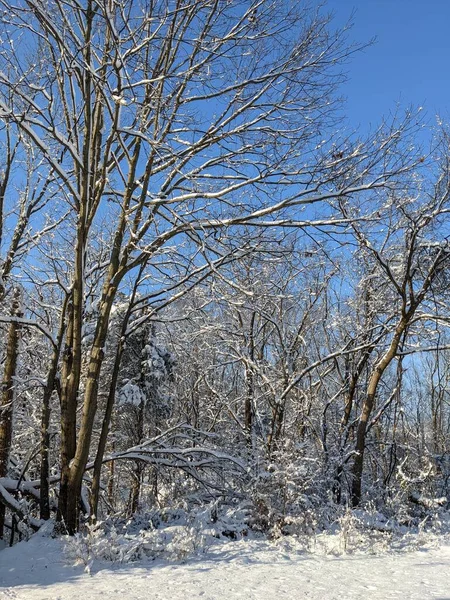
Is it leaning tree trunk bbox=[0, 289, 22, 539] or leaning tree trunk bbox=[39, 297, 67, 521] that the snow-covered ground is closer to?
leaning tree trunk bbox=[39, 297, 67, 521]

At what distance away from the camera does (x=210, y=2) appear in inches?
252

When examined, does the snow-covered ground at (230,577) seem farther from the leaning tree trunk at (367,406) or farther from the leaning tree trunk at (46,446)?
the leaning tree trunk at (367,406)

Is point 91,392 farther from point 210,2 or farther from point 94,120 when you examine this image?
point 210,2

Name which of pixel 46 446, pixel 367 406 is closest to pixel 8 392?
pixel 46 446

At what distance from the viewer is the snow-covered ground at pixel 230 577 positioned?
4.24 meters

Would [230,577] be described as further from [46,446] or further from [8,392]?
[8,392]

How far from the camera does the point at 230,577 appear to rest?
4.80 m

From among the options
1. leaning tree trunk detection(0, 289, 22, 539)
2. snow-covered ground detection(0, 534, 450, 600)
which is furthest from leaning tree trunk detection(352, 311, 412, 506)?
leaning tree trunk detection(0, 289, 22, 539)

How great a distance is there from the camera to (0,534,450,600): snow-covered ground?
167 inches

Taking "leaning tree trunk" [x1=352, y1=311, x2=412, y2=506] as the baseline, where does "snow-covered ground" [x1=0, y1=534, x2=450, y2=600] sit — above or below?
below

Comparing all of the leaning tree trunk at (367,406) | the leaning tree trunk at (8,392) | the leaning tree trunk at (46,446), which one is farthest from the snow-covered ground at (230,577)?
the leaning tree trunk at (8,392)

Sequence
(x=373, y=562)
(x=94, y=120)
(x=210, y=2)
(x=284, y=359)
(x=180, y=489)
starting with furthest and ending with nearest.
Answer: (x=284, y=359), (x=180, y=489), (x=94, y=120), (x=210, y=2), (x=373, y=562)

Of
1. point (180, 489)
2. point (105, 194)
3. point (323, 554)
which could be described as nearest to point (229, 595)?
point (323, 554)

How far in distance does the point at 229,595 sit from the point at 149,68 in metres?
6.19
